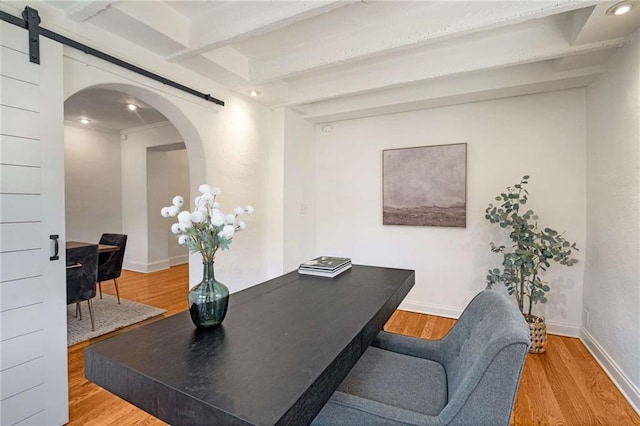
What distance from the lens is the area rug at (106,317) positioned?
2.92 meters

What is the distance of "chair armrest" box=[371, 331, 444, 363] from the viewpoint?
4.56 ft

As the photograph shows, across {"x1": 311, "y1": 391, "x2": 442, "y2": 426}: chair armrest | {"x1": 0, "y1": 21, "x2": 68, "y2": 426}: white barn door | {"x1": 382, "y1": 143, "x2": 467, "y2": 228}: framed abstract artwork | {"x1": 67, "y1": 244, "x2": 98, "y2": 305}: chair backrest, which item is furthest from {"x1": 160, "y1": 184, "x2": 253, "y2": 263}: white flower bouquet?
{"x1": 382, "y1": 143, "x2": 467, "y2": 228}: framed abstract artwork

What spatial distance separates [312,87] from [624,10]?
2447 millimetres

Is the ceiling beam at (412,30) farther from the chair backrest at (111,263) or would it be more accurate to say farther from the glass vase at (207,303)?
the chair backrest at (111,263)

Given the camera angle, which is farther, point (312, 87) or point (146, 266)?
point (146, 266)

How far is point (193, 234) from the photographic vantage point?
1108mm

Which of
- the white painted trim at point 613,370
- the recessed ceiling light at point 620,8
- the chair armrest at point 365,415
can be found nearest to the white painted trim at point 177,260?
the chair armrest at point 365,415

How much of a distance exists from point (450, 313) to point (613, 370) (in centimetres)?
137

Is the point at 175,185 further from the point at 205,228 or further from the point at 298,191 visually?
the point at 205,228

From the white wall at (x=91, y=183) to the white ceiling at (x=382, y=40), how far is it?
377cm

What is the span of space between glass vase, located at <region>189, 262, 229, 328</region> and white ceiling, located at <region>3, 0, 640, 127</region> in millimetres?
1644

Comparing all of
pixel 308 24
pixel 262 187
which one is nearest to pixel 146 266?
pixel 262 187

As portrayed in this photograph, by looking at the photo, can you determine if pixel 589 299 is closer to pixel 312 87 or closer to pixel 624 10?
pixel 624 10

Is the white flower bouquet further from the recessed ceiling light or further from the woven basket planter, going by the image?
the woven basket planter
